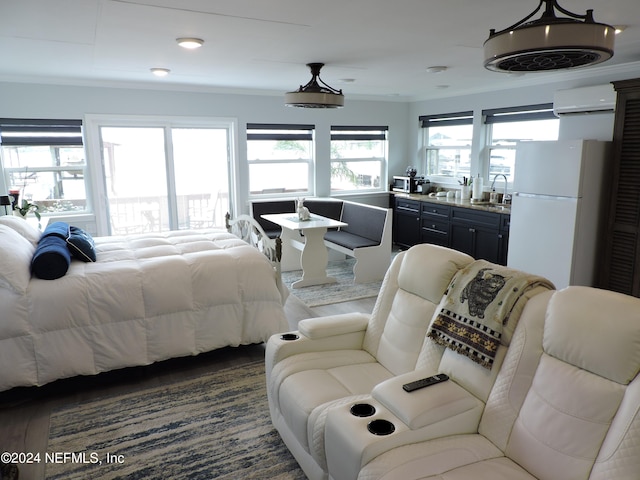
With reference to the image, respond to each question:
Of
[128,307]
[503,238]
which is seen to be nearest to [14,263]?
[128,307]

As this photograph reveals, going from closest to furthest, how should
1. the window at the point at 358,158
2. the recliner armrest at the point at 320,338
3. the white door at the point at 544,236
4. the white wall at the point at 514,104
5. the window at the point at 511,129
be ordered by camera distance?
the recliner armrest at the point at 320,338
the white door at the point at 544,236
the white wall at the point at 514,104
the window at the point at 511,129
the window at the point at 358,158

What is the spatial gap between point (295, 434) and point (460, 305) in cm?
97

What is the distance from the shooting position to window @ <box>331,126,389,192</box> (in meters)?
7.17

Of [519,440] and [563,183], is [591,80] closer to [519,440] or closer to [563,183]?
[563,183]

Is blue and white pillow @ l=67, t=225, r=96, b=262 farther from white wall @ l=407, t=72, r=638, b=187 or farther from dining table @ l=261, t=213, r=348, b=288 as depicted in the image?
white wall @ l=407, t=72, r=638, b=187

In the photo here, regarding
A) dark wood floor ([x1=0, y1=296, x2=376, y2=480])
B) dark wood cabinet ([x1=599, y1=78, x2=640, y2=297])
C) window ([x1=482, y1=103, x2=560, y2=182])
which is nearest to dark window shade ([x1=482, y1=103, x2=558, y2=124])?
window ([x1=482, y1=103, x2=560, y2=182])

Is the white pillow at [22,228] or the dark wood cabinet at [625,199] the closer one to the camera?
the white pillow at [22,228]

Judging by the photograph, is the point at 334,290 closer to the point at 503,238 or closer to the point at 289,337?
the point at 503,238

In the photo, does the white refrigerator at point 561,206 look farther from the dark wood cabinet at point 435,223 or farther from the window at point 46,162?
the window at point 46,162

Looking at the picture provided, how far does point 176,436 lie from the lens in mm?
2541

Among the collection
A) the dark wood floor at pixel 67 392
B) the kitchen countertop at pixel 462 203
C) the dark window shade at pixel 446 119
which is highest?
the dark window shade at pixel 446 119

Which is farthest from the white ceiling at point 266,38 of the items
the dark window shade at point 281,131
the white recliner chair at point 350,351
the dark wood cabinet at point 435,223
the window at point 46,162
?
the dark wood cabinet at point 435,223

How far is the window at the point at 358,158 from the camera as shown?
7168mm

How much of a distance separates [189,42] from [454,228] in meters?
4.10
